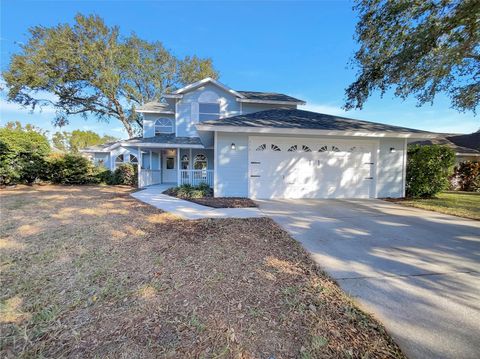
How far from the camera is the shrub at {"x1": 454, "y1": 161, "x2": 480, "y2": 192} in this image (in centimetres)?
1378

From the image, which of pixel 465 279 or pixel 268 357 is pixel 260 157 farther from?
pixel 268 357

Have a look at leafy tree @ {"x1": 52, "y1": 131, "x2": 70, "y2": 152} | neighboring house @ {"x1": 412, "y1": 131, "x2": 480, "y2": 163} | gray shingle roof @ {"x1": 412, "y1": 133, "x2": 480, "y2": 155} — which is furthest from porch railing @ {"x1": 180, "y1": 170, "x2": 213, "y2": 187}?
leafy tree @ {"x1": 52, "y1": 131, "x2": 70, "y2": 152}

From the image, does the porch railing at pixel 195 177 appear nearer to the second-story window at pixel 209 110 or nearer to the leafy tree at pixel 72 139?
the second-story window at pixel 209 110

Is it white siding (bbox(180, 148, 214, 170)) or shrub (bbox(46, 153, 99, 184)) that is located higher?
white siding (bbox(180, 148, 214, 170))

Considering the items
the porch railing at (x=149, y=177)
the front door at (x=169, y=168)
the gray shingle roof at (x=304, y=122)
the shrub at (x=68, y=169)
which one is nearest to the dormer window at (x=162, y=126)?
the front door at (x=169, y=168)

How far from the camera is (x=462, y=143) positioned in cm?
2025

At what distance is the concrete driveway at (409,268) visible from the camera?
208 cm

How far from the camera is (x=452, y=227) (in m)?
5.38

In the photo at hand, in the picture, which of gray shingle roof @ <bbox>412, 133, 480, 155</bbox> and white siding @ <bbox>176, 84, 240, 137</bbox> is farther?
gray shingle roof @ <bbox>412, 133, 480, 155</bbox>

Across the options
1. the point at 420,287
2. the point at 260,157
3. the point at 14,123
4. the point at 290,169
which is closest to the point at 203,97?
the point at 260,157

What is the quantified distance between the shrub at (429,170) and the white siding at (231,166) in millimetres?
7656

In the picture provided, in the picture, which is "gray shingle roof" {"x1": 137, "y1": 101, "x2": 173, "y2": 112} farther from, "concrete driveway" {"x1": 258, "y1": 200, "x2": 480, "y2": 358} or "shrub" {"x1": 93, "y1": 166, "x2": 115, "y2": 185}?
"concrete driveway" {"x1": 258, "y1": 200, "x2": 480, "y2": 358}

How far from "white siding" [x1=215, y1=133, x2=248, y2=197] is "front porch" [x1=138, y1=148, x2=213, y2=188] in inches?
134

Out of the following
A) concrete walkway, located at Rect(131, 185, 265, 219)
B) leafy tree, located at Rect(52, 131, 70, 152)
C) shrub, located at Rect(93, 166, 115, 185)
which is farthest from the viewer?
leafy tree, located at Rect(52, 131, 70, 152)
